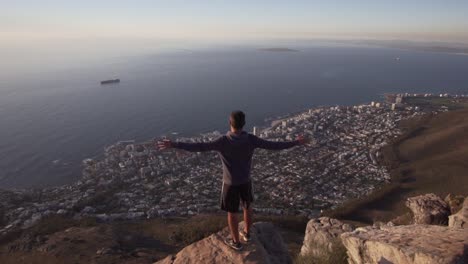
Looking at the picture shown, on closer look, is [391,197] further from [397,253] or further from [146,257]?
[397,253]

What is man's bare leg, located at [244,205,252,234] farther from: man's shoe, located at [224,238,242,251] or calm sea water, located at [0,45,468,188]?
calm sea water, located at [0,45,468,188]

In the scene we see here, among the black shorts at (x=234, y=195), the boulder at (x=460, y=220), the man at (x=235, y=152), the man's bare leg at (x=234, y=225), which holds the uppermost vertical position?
the man at (x=235, y=152)

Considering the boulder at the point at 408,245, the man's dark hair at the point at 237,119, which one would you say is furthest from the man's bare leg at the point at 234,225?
the boulder at the point at 408,245

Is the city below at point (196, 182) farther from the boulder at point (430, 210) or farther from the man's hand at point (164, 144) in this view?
the man's hand at point (164, 144)

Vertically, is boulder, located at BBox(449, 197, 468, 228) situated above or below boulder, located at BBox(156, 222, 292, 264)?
below

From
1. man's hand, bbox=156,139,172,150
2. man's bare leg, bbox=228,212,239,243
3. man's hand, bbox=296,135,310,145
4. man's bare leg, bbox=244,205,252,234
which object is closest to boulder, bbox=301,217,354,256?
man's bare leg, bbox=244,205,252,234

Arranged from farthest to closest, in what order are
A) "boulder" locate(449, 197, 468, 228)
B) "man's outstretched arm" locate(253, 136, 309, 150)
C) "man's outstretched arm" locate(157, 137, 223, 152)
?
"boulder" locate(449, 197, 468, 228) < "man's outstretched arm" locate(253, 136, 309, 150) < "man's outstretched arm" locate(157, 137, 223, 152)

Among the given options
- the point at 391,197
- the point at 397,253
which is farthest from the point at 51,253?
the point at 391,197
